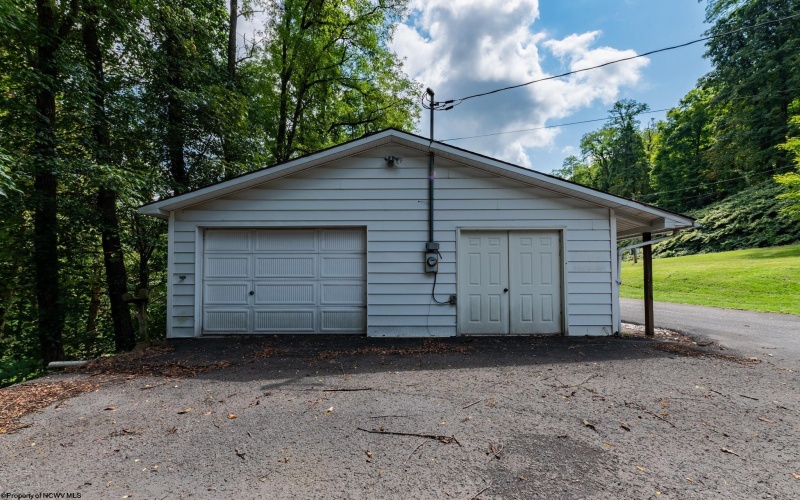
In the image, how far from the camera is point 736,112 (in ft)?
92.8

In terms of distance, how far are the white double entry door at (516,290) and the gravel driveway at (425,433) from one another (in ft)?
5.42

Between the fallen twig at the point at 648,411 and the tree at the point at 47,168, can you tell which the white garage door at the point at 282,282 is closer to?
the tree at the point at 47,168

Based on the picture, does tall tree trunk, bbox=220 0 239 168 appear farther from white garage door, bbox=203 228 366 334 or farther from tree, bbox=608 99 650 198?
tree, bbox=608 99 650 198

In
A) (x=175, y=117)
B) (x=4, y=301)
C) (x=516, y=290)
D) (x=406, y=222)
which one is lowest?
(x=4, y=301)

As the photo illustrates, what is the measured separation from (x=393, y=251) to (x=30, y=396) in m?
4.86

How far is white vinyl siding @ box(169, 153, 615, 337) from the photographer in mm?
6109

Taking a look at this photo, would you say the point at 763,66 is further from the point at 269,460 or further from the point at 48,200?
the point at 48,200

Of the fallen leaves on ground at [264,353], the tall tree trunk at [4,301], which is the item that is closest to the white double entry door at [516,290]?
the fallen leaves on ground at [264,353]

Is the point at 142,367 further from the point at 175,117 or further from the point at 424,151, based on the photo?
the point at 175,117

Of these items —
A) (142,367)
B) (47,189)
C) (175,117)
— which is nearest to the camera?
(142,367)

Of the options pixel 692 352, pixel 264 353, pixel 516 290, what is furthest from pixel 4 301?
pixel 692 352

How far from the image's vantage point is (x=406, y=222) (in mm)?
6211

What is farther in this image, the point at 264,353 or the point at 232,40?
the point at 232,40

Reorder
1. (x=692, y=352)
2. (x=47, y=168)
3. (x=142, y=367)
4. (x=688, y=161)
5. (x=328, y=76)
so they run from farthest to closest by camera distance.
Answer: (x=688, y=161) < (x=328, y=76) < (x=47, y=168) < (x=692, y=352) < (x=142, y=367)
